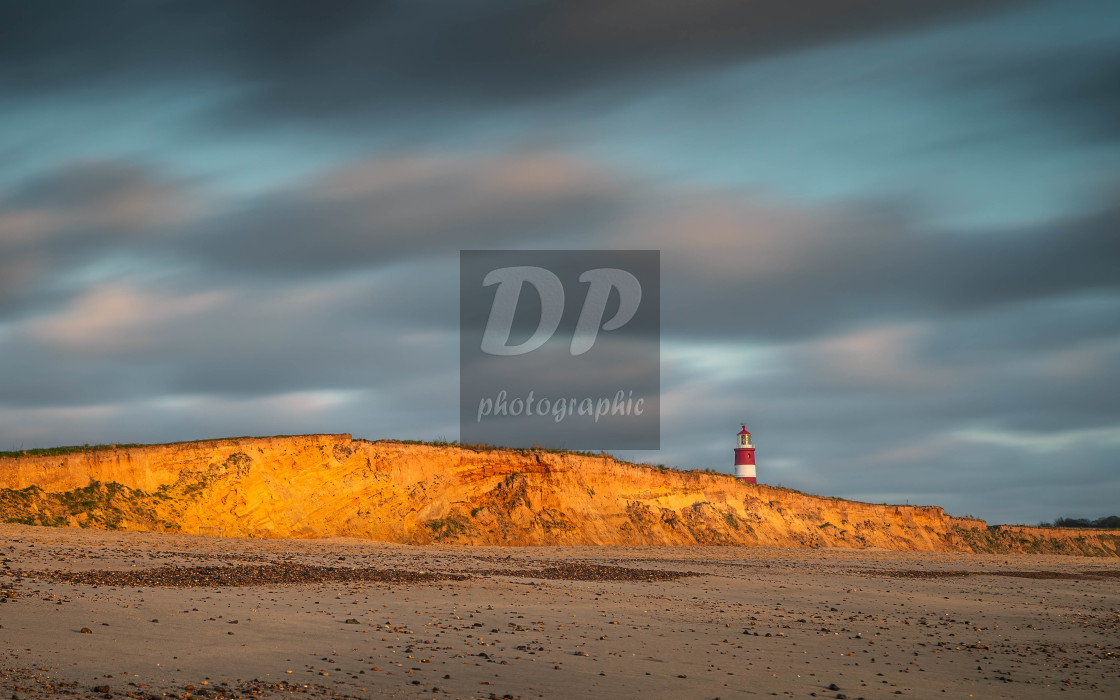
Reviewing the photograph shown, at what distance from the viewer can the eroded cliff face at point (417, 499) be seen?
25844 millimetres

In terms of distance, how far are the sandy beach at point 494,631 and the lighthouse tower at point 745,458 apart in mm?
32512

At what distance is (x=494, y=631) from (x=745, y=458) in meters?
44.2

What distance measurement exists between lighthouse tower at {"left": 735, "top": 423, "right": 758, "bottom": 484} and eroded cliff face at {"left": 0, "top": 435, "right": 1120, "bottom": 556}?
7.81 metres

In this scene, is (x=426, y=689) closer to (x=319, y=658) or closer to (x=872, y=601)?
(x=319, y=658)

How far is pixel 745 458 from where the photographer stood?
Result: 53.0 metres

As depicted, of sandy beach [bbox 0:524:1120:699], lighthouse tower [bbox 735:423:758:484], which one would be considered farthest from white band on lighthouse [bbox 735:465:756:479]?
sandy beach [bbox 0:524:1120:699]

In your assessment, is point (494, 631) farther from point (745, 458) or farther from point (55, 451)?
point (745, 458)

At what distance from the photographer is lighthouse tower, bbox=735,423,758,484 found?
172 feet

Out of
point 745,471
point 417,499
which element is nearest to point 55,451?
point 417,499

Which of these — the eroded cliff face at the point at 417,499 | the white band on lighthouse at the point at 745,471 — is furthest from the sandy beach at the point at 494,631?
the white band on lighthouse at the point at 745,471

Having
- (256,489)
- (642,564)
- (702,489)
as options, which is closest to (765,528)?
(702,489)

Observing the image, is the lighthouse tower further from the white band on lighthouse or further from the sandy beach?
the sandy beach

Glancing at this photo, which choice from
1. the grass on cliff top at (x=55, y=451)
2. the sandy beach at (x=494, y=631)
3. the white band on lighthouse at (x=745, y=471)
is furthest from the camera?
the white band on lighthouse at (x=745, y=471)

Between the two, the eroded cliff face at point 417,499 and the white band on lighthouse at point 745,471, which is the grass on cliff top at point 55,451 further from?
the white band on lighthouse at point 745,471
